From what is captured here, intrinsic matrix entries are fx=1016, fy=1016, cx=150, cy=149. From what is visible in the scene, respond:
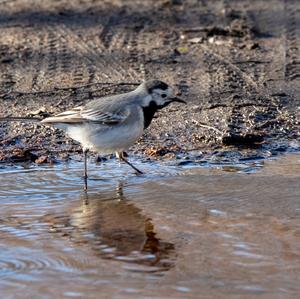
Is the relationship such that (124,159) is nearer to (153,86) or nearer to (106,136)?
(106,136)

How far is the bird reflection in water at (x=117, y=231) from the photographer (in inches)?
260

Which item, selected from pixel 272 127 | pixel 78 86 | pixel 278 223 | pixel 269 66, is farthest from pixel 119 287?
pixel 269 66

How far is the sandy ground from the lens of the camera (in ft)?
32.0

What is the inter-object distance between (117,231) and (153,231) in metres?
0.26

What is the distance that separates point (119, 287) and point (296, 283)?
3.45 feet

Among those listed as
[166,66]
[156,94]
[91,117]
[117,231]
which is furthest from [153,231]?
[166,66]

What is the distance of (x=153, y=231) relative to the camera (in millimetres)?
7203

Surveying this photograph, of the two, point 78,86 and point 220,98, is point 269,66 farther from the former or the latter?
point 78,86

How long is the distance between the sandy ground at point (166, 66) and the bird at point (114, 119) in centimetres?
76

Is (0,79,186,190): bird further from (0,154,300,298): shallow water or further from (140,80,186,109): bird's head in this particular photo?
(0,154,300,298): shallow water

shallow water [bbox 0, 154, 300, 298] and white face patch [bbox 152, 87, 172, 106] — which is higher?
white face patch [bbox 152, 87, 172, 106]

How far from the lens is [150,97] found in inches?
337

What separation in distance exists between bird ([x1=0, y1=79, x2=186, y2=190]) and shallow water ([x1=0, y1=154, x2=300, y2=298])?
1.17 ft

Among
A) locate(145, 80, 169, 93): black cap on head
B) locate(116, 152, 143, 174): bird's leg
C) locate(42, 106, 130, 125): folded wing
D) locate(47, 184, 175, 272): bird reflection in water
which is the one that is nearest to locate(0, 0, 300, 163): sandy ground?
locate(116, 152, 143, 174): bird's leg
